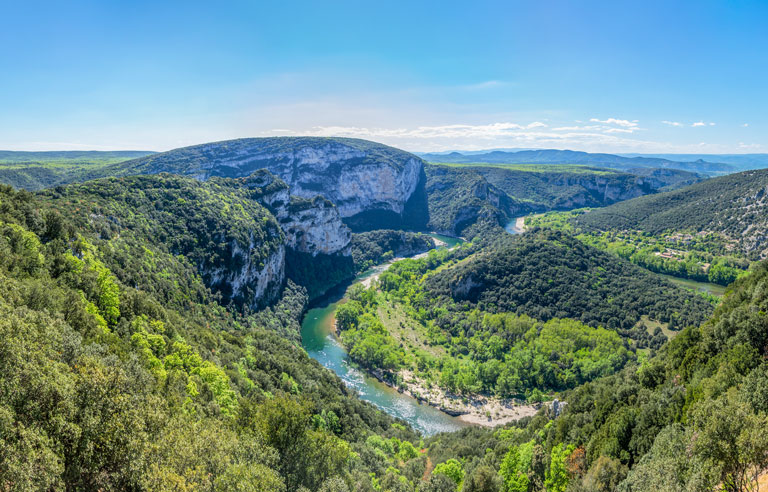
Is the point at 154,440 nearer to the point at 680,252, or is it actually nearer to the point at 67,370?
the point at 67,370

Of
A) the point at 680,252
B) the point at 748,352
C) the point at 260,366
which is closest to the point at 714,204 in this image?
the point at 680,252

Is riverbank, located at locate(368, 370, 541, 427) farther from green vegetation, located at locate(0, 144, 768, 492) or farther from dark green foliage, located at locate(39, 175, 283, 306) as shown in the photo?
dark green foliage, located at locate(39, 175, 283, 306)

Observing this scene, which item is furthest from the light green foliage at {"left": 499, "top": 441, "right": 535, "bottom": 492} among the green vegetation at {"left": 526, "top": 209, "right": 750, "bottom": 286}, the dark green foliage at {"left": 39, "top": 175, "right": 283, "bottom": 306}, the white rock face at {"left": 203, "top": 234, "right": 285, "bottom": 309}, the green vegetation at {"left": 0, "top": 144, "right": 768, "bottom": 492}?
the green vegetation at {"left": 526, "top": 209, "right": 750, "bottom": 286}

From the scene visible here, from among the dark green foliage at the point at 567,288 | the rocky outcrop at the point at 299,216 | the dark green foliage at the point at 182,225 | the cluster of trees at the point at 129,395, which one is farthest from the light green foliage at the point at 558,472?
the rocky outcrop at the point at 299,216

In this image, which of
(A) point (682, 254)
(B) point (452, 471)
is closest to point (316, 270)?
(B) point (452, 471)

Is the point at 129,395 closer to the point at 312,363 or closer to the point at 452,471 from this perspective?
the point at 452,471
